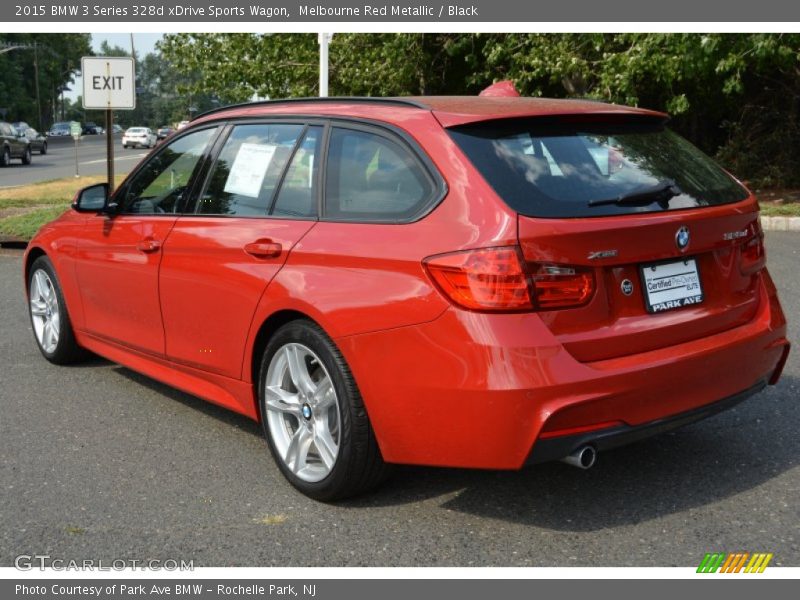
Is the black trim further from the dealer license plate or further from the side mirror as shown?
the side mirror

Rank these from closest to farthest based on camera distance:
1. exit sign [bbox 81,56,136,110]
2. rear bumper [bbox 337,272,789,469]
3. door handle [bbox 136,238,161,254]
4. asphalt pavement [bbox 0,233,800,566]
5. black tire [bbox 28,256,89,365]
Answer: rear bumper [bbox 337,272,789,469] → asphalt pavement [bbox 0,233,800,566] → door handle [bbox 136,238,161,254] → black tire [bbox 28,256,89,365] → exit sign [bbox 81,56,136,110]

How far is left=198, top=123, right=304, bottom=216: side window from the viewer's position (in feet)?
14.9

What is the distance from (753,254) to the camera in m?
4.25

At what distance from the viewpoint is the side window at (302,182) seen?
4281 millimetres

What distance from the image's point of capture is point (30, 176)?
33.9 metres

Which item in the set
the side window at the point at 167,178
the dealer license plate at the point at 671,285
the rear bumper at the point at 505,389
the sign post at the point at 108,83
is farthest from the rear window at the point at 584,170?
the sign post at the point at 108,83

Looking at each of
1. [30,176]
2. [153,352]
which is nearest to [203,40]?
[30,176]

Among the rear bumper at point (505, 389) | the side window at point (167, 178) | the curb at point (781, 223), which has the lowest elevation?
the curb at point (781, 223)

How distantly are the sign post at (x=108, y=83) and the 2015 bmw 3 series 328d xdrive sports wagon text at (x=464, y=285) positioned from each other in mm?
10684

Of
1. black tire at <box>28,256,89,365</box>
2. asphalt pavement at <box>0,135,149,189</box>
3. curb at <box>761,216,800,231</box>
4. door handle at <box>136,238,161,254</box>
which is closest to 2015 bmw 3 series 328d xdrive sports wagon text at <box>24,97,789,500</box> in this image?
door handle at <box>136,238,161,254</box>

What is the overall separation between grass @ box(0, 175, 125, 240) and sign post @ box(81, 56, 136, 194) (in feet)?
4.85

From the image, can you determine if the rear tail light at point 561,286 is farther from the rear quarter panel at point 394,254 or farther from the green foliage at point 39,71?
the green foliage at point 39,71

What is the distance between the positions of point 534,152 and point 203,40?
19.5m
